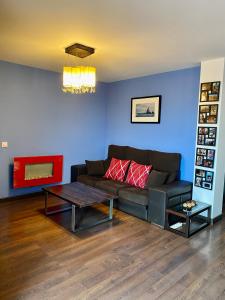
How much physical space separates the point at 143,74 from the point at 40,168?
8.66 ft

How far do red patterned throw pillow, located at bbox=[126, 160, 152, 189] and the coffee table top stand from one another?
66 centimetres

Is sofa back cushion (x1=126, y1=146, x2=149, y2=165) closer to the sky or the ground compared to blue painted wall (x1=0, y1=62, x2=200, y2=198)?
closer to the ground

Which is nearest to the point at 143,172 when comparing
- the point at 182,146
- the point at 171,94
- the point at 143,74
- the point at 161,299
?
the point at 182,146

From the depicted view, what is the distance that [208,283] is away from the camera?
81.9 inches

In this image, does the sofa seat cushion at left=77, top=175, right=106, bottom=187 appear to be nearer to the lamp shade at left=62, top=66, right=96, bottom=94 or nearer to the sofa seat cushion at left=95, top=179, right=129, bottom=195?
the sofa seat cushion at left=95, top=179, right=129, bottom=195

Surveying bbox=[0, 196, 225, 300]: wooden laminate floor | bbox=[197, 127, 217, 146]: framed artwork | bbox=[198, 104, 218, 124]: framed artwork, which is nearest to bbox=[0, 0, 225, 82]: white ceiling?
bbox=[198, 104, 218, 124]: framed artwork

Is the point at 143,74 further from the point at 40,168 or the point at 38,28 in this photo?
the point at 40,168

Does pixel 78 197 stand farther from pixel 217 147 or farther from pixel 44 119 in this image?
pixel 217 147

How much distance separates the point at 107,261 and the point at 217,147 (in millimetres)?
2153

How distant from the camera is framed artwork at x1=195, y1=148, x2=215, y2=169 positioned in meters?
3.33

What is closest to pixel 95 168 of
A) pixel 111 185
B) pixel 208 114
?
pixel 111 185

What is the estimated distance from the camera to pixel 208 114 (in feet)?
10.9

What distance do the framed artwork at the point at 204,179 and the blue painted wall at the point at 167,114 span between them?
262 millimetres

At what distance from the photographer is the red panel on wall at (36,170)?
4.00 meters
